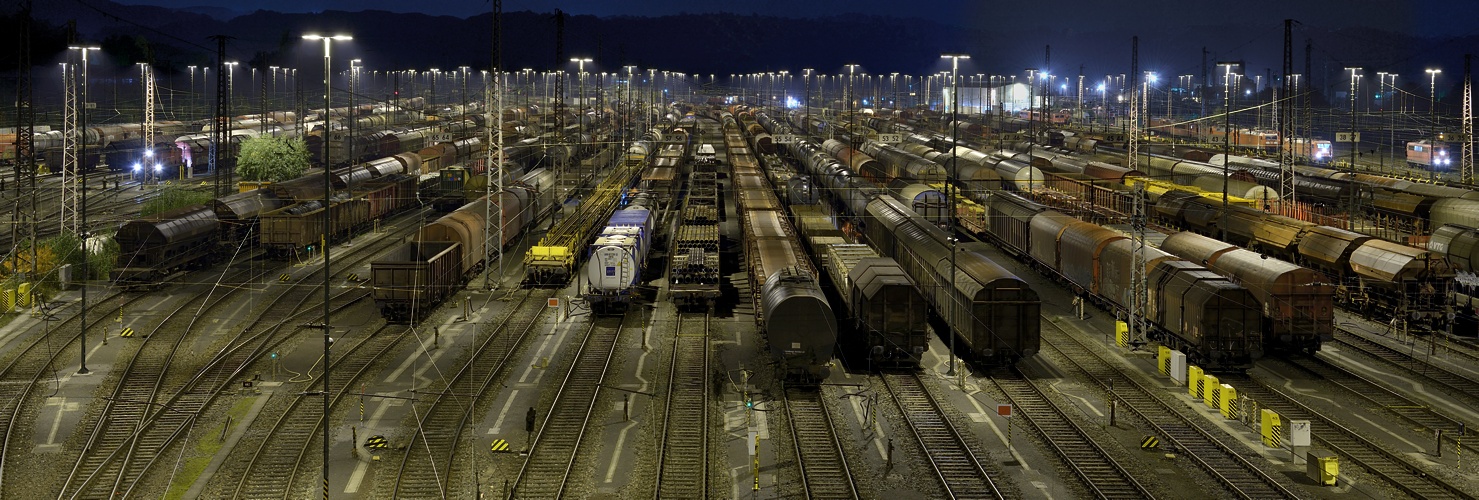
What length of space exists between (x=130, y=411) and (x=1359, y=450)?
28661 millimetres

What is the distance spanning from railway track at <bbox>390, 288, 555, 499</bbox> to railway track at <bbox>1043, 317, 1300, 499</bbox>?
15545 mm

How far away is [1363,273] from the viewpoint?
3841 cm

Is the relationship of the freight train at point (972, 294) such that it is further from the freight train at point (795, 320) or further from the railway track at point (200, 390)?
the railway track at point (200, 390)

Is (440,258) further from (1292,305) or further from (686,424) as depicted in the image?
(1292,305)

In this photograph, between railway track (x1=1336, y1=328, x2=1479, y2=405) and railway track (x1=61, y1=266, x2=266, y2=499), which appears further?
railway track (x1=1336, y1=328, x2=1479, y2=405)

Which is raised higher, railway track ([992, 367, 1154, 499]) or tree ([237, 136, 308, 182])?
tree ([237, 136, 308, 182])

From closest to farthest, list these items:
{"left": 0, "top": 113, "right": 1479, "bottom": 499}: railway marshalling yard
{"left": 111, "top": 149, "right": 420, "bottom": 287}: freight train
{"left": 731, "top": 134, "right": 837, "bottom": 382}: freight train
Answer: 1. {"left": 0, "top": 113, "right": 1479, "bottom": 499}: railway marshalling yard
2. {"left": 731, "top": 134, "right": 837, "bottom": 382}: freight train
3. {"left": 111, "top": 149, "right": 420, "bottom": 287}: freight train

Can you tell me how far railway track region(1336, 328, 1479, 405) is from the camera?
29.9 m

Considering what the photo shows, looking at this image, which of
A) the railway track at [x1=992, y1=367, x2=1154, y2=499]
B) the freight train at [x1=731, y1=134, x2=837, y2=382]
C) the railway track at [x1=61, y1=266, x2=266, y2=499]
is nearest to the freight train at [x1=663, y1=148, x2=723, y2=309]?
the freight train at [x1=731, y1=134, x2=837, y2=382]

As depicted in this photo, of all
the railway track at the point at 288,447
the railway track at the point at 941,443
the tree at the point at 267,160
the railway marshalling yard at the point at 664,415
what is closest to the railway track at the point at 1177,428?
the railway marshalling yard at the point at 664,415

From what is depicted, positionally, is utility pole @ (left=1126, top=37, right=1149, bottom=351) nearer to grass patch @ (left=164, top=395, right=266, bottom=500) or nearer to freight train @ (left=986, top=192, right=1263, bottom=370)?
freight train @ (left=986, top=192, right=1263, bottom=370)

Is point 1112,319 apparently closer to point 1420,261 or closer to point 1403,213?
point 1420,261

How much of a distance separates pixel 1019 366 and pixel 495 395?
15.0 m

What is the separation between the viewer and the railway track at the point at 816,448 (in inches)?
866
